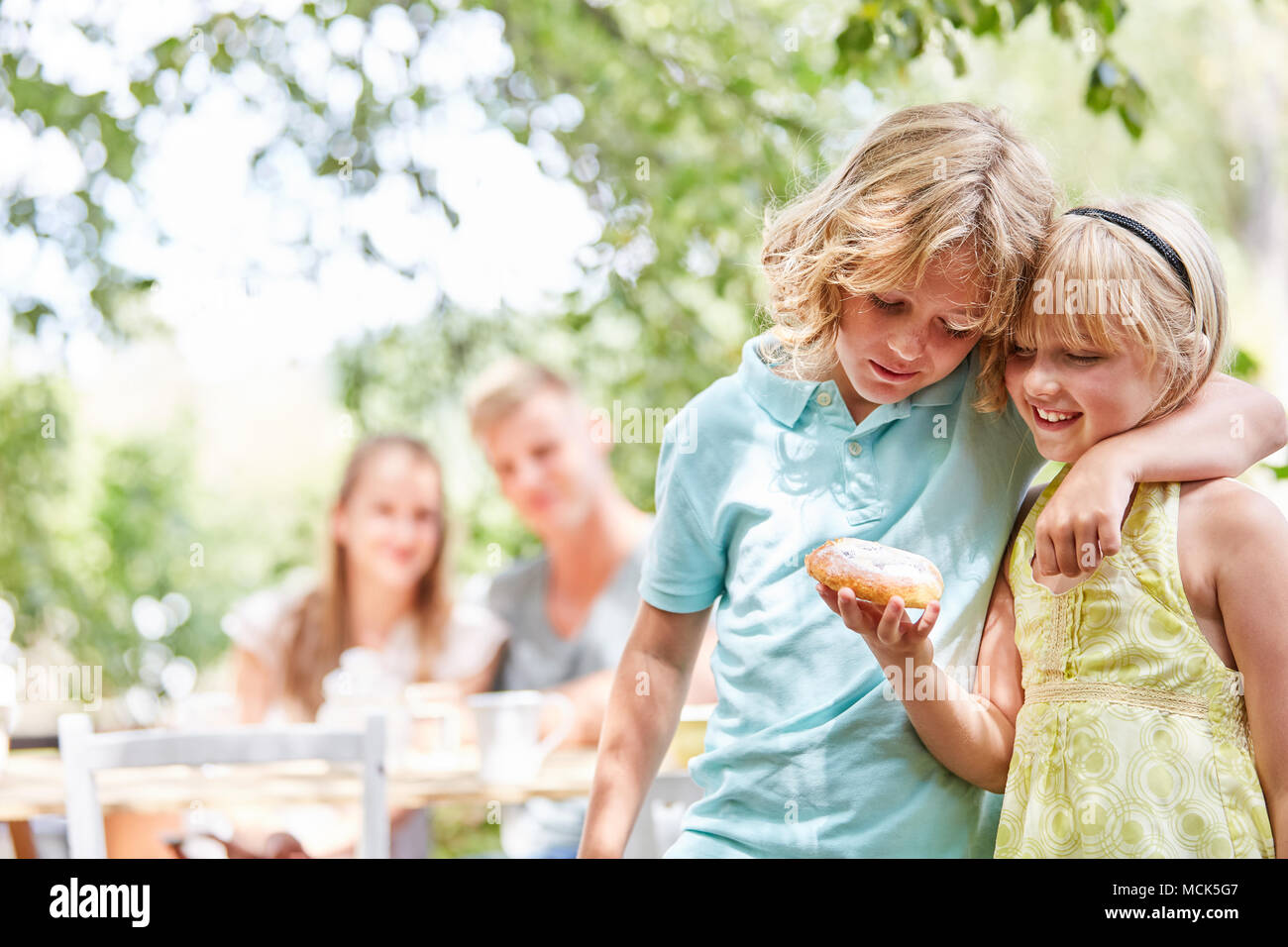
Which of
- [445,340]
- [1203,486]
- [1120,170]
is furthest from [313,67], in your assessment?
[1120,170]

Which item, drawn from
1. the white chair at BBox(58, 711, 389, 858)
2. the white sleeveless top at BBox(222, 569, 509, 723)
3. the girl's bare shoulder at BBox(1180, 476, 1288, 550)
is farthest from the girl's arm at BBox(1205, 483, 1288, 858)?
the white sleeveless top at BBox(222, 569, 509, 723)

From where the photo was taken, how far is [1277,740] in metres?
0.83

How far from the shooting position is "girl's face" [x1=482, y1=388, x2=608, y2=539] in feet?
8.82

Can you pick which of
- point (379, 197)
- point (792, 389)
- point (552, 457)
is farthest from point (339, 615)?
point (792, 389)

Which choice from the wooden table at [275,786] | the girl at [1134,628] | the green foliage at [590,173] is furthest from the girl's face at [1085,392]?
the green foliage at [590,173]

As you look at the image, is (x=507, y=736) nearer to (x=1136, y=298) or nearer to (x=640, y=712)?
(x=640, y=712)

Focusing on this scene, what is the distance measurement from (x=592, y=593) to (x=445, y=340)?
1.13 metres

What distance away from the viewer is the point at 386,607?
263 cm

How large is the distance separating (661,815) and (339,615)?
1217 millimetres

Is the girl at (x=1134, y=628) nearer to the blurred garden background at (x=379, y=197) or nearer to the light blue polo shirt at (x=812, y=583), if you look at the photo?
the light blue polo shirt at (x=812, y=583)

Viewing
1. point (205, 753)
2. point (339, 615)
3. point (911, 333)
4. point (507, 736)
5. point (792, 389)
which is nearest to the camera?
point (911, 333)

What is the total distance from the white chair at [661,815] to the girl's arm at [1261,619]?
86 cm

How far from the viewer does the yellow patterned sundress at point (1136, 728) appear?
84 cm

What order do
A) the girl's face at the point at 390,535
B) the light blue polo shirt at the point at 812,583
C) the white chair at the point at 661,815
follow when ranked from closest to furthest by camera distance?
1. the light blue polo shirt at the point at 812,583
2. the white chair at the point at 661,815
3. the girl's face at the point at 390,535
